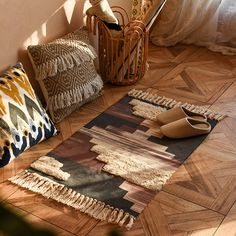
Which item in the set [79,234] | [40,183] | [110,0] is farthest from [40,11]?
[79,234]

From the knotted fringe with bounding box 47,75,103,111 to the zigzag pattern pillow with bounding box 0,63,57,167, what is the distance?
0.12 metres

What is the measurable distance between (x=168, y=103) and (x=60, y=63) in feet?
2.15

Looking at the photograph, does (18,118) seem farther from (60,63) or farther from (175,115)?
(175,115)

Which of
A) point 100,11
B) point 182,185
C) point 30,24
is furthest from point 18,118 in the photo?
point 100,11

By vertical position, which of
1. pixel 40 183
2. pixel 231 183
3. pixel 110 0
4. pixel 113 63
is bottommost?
pixel 231 183

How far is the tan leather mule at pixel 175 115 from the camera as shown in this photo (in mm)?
1857

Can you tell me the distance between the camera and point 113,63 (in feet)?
7.14

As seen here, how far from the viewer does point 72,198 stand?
Answer: 1.39m

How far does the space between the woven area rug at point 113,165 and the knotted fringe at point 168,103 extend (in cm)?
1

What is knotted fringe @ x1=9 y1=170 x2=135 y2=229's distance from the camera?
1.29 meters

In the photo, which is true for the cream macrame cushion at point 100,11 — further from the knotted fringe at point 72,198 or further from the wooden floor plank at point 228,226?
the wooden floor plank at point 228,226

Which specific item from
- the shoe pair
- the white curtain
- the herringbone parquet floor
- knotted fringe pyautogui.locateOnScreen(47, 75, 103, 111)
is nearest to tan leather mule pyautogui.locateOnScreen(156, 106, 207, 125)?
the shoe pair

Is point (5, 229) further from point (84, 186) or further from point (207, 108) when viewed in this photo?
point (207, 108)

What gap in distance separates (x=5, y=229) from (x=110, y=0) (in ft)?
8.00
